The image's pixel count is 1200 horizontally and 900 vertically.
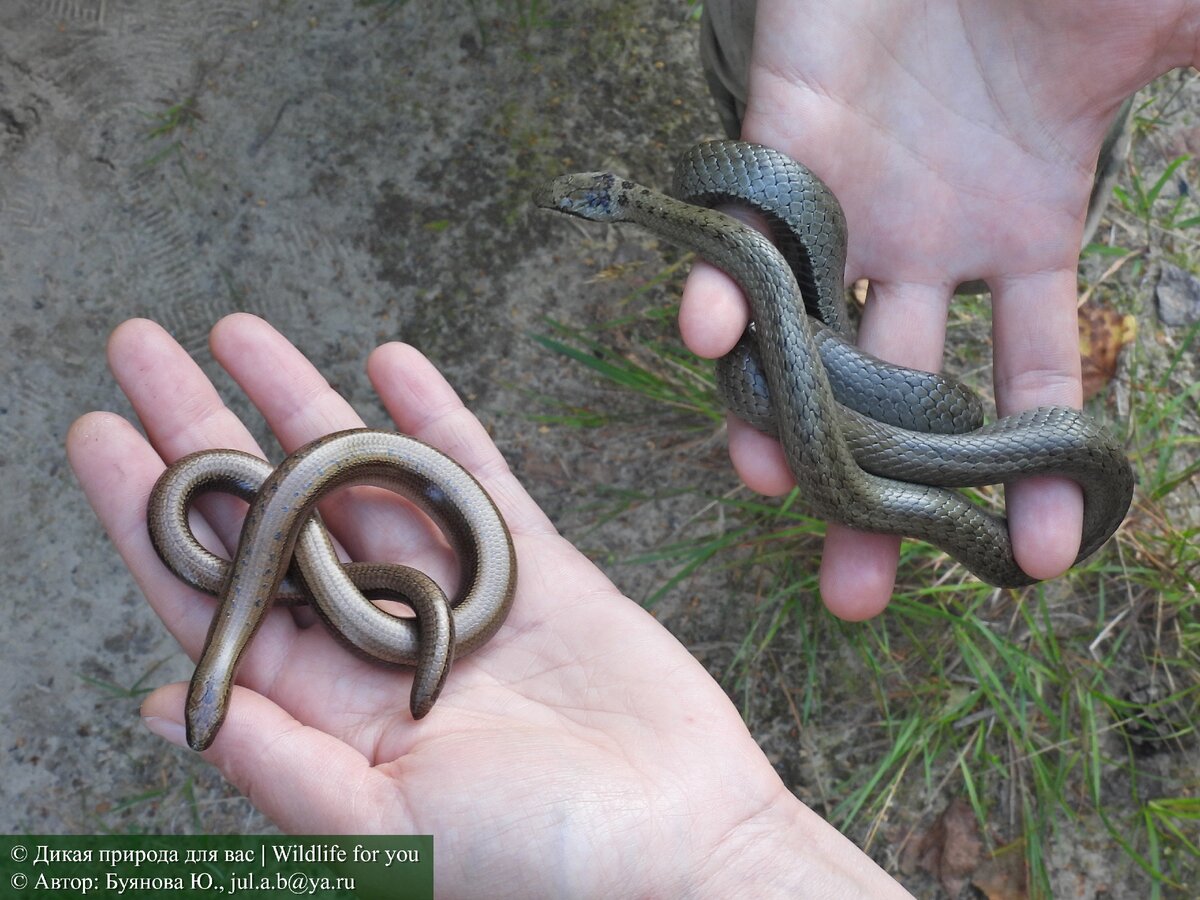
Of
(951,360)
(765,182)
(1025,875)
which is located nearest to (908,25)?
(765,182)

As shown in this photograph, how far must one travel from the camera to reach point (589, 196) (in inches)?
146

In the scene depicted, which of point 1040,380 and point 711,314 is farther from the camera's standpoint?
point 1040,380

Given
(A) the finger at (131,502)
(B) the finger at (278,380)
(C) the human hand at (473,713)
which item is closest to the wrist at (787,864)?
(C) the human hand at (473,713)

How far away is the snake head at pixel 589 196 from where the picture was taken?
3.69m

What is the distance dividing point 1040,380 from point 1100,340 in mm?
1165

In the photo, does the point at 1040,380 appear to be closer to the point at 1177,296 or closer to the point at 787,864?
the point at 1177,296

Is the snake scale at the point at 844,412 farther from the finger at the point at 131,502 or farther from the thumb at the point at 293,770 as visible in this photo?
the finger at the point at 131,502

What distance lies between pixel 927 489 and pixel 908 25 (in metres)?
1.56

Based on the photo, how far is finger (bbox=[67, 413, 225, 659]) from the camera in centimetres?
314

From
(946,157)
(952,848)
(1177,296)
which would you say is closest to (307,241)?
(946,157)

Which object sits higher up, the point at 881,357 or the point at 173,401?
the point at 881,357

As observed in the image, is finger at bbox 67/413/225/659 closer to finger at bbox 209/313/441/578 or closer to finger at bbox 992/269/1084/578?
finger at bbox 209/313/441/578

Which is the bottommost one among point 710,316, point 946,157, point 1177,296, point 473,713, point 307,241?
point 473,713

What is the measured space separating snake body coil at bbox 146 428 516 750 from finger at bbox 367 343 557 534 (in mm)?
153
